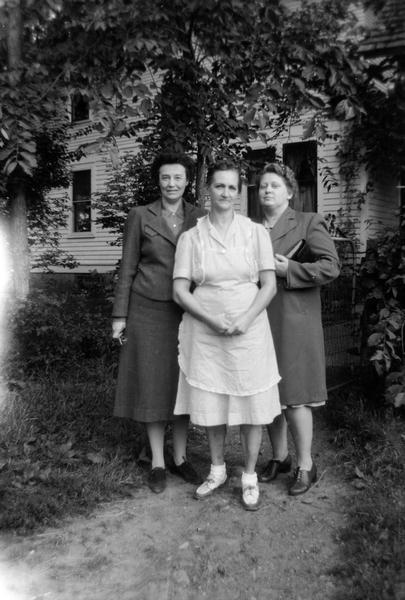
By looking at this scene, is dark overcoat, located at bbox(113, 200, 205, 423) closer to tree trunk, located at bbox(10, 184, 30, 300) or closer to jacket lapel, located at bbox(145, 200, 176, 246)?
jacket lapel, located at bbox(145, 200, 176, 246)

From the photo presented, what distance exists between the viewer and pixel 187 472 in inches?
144

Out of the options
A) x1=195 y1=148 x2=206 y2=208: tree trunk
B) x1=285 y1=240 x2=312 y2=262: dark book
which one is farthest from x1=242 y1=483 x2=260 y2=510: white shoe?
x1=195 y1=148 x2=206 y2=208: tree trunk

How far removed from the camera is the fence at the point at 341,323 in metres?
4.76

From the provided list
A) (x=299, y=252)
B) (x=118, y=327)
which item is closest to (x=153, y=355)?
(x=118, y=327)

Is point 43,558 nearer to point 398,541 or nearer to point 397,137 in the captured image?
point 398,541

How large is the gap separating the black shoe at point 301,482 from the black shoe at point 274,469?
193 millimetres

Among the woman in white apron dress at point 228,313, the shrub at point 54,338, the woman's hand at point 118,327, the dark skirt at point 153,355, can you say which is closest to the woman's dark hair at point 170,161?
the woman in white apron dress at point 228,313

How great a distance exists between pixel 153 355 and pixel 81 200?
1316 cm

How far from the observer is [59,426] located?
4.32 m

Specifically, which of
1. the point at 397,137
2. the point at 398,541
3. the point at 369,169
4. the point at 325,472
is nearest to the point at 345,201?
the point at 369,169

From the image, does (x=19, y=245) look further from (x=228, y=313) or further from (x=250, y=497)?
(x=250, y=497)

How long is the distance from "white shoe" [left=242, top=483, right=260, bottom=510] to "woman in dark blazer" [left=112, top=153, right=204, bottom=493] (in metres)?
0.46

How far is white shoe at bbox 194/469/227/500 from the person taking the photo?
3363 millimetres

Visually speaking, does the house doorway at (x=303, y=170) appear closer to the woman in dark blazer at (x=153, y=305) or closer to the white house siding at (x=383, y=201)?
the white house siding at (x=383, y=201)
